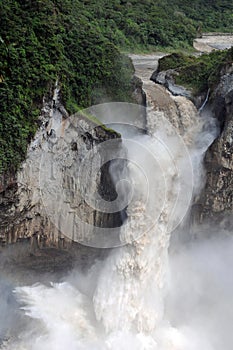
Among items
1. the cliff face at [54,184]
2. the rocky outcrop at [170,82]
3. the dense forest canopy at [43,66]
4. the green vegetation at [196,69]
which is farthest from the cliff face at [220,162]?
the cliff face at [54,184]

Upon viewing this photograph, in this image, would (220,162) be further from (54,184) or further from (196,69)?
(54,184)

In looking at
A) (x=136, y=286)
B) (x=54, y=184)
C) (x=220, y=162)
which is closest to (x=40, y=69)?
(x=54, y=184)

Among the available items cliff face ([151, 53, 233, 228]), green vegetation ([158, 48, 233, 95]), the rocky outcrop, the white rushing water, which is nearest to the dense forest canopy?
the white rushing water

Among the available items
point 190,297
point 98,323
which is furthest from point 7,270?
point 190,297

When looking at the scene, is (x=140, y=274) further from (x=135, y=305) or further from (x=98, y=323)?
(x=98, y=323)

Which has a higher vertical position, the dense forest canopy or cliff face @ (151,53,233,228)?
the dense forest canopy

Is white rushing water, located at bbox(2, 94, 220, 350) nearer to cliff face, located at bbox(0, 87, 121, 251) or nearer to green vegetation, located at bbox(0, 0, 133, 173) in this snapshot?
cliff face, located at bbox(0, 87, 121, 251)
